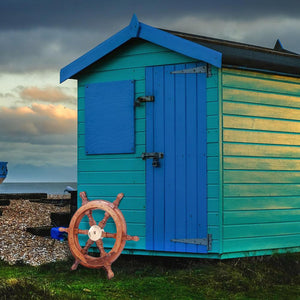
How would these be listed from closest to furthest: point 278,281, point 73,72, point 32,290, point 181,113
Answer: point 32,290 → point 278,281 → point 181,113 → point 73,72

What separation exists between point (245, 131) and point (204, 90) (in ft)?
2.77

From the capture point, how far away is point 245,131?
7.10m

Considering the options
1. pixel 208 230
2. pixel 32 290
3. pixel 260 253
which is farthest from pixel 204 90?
pixel 32 290

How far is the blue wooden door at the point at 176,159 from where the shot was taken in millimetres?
6902

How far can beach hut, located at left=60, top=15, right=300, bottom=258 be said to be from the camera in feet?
22.5

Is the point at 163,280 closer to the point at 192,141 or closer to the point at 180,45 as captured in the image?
the point at 192,141

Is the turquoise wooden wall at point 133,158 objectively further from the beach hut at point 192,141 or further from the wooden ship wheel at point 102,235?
the wooden ship wheel at point 102,235

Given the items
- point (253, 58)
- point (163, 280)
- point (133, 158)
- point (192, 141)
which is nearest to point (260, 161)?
point (192, 141)

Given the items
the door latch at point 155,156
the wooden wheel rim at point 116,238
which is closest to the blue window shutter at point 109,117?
the door latch at point 155,156

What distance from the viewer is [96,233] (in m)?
6.65

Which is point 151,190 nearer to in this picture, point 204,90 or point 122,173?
point 122,173

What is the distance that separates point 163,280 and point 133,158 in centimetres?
191

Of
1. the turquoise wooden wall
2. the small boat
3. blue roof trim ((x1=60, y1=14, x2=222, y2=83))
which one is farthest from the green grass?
the small boat

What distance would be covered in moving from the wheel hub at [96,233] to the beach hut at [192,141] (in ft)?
2.56
